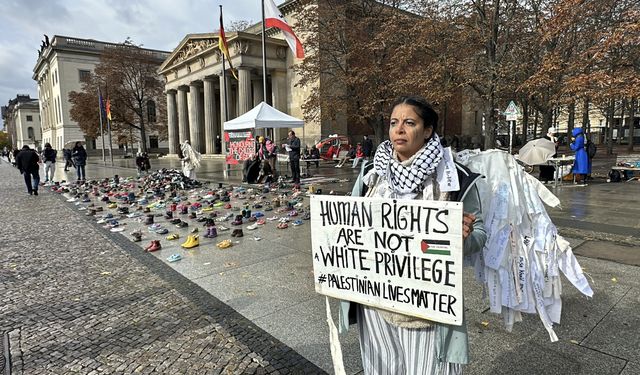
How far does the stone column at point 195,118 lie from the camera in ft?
137

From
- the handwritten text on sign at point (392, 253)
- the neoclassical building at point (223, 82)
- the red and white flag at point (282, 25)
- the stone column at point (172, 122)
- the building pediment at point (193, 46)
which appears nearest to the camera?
the handwritten text on sign at point (392, 253)

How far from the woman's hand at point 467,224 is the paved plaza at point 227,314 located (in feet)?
5.14

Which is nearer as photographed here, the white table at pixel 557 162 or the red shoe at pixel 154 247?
the red shoe at pixel 154 247

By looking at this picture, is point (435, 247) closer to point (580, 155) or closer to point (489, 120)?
point (580, 155)

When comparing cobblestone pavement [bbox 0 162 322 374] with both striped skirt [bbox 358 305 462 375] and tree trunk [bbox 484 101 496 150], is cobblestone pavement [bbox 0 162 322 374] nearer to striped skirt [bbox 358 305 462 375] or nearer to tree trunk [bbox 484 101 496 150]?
striped skirt [bbox 358 305 462 375]

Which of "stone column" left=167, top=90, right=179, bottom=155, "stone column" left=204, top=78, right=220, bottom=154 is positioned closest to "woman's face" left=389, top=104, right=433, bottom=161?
"stone column" left=204, top=78, right=220, bottom=154

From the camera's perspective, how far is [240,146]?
1548 centimetres

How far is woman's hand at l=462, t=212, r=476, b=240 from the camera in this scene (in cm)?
170

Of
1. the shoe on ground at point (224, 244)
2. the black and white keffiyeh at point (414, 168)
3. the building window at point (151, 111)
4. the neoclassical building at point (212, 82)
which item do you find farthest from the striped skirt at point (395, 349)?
the building window at point (151, 111)

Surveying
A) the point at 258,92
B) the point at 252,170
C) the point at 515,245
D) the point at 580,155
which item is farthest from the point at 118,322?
the point at 258,92

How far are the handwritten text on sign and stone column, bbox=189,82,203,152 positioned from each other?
41.8 meters

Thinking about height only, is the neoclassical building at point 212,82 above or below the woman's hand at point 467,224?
above

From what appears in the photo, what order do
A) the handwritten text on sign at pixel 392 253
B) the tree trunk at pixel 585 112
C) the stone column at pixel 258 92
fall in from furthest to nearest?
1. the stone column at pixel 258 92
2. the tree trunk at pixel 585 112
3. the handwritten text on sign at pixel 392 253

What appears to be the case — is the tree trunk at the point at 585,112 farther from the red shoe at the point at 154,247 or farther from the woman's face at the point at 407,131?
the woman's face at the point at 407,131
